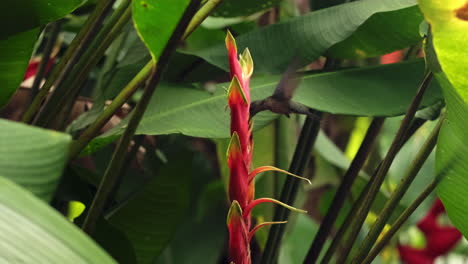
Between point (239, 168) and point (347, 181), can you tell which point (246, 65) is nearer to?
point (239, 168)

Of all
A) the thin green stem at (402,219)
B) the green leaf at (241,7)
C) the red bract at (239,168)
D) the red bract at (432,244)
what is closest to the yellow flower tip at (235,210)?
the red bract at (239,168)

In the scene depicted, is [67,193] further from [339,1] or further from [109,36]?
[339,1]

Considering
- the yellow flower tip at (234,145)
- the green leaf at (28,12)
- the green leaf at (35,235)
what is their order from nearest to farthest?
1. the green leaf at (35,235)
2. the yellow flower tip at (234,145)
3. the green leaf at (28,12)

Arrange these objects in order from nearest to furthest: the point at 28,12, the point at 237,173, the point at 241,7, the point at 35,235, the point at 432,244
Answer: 1. the point at 35,235
2. the point at 237,173
3. the point at 28,12
4. the point at 241,7
5. the point at 432,244

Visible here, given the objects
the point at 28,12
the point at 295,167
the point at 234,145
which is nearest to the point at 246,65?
the point at 234,145

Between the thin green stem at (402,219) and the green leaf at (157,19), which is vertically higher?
the green leaf at (157,19)

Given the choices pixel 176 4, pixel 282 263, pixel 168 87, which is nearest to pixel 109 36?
pixel 168 87

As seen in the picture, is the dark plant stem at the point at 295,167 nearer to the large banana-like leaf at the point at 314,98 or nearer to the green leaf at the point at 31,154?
the large banana-like leaf at the point at 314,98
